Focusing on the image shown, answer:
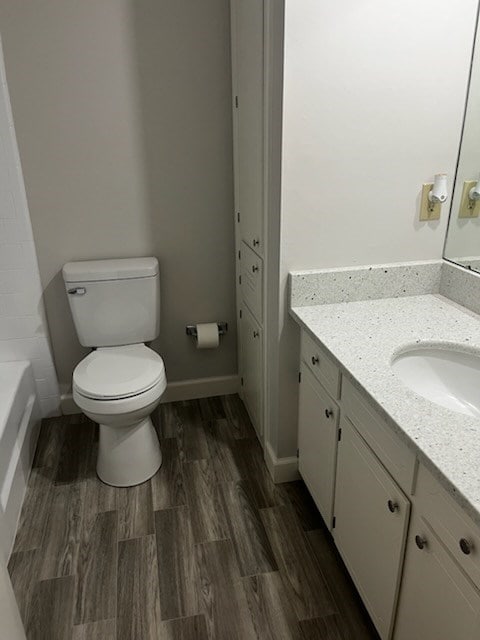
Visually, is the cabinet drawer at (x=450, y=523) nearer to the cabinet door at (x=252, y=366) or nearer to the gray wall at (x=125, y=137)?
the cabinet door at (x=252, y=366)

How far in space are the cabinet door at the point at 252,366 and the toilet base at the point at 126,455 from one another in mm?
519

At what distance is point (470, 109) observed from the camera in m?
1.66

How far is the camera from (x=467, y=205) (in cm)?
173

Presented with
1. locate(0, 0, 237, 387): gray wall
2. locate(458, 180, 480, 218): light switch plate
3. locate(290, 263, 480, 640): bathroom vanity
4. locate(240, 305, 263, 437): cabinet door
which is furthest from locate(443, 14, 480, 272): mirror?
locate(0, 0, 237, 387): gray wall

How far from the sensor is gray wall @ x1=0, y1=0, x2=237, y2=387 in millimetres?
2066

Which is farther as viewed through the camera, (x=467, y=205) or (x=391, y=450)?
(x=467, y=205)

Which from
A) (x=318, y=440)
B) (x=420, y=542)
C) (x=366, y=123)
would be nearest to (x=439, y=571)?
(x=420, y=542)

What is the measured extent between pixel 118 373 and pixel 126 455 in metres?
0.36

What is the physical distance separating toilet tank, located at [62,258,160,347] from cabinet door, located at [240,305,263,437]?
45cm

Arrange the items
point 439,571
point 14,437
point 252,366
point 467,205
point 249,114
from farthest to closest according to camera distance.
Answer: point 252,366 < point 14,437 < point 249,114 < point 467,205 < point 439,571

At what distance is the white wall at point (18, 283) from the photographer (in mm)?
2133


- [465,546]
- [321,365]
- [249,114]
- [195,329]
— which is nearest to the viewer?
[465,546]

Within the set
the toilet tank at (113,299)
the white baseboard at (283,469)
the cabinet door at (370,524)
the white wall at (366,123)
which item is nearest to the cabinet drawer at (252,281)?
the white wall at (366,123)

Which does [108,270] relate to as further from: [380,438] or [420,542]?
[420,542]
